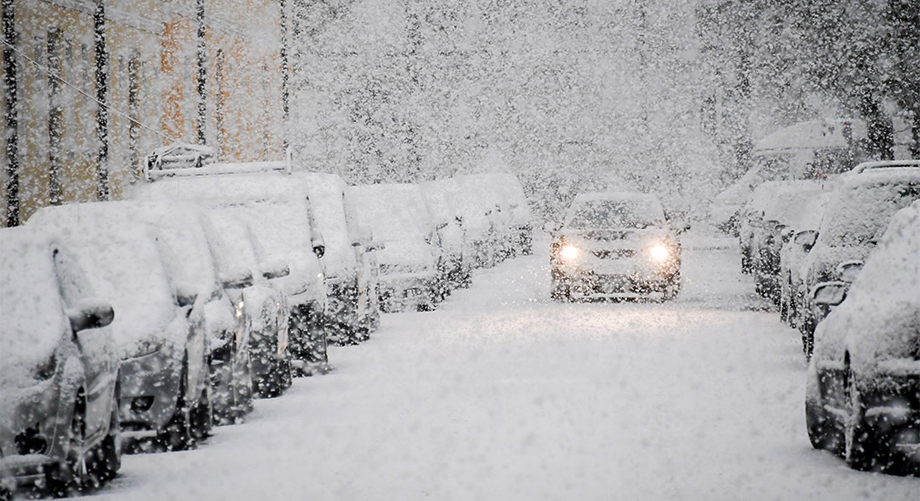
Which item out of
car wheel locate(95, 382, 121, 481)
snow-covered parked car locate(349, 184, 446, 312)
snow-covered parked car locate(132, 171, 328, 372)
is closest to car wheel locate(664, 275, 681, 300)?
snow-covered parked car locate(349, 184, 446, 312)

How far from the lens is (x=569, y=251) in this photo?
2203 centimetres

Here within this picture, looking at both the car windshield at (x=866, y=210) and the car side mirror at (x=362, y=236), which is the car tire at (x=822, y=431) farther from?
the car side mirror at (x=362, y=236)

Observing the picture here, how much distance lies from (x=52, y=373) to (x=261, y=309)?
4.59m

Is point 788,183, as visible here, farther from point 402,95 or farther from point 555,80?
point 555,80

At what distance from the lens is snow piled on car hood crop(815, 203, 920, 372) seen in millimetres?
8094

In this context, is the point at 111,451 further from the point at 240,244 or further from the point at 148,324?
the point at 240,244

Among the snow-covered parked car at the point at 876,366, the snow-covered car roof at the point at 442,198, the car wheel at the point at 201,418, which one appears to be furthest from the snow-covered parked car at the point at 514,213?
the snow-covered parked car at the point at 876,366

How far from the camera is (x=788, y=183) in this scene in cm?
2770

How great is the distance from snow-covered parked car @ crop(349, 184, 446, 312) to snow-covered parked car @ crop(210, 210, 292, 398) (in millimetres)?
7491

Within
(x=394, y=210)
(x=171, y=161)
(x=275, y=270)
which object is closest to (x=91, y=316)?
(x=275, y=270)

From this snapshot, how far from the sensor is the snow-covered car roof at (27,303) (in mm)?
7648

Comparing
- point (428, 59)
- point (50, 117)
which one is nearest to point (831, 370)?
point (50, 117)

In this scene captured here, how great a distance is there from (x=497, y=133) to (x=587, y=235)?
47443 millimetres

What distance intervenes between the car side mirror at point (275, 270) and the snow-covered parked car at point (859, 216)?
4690 mm
